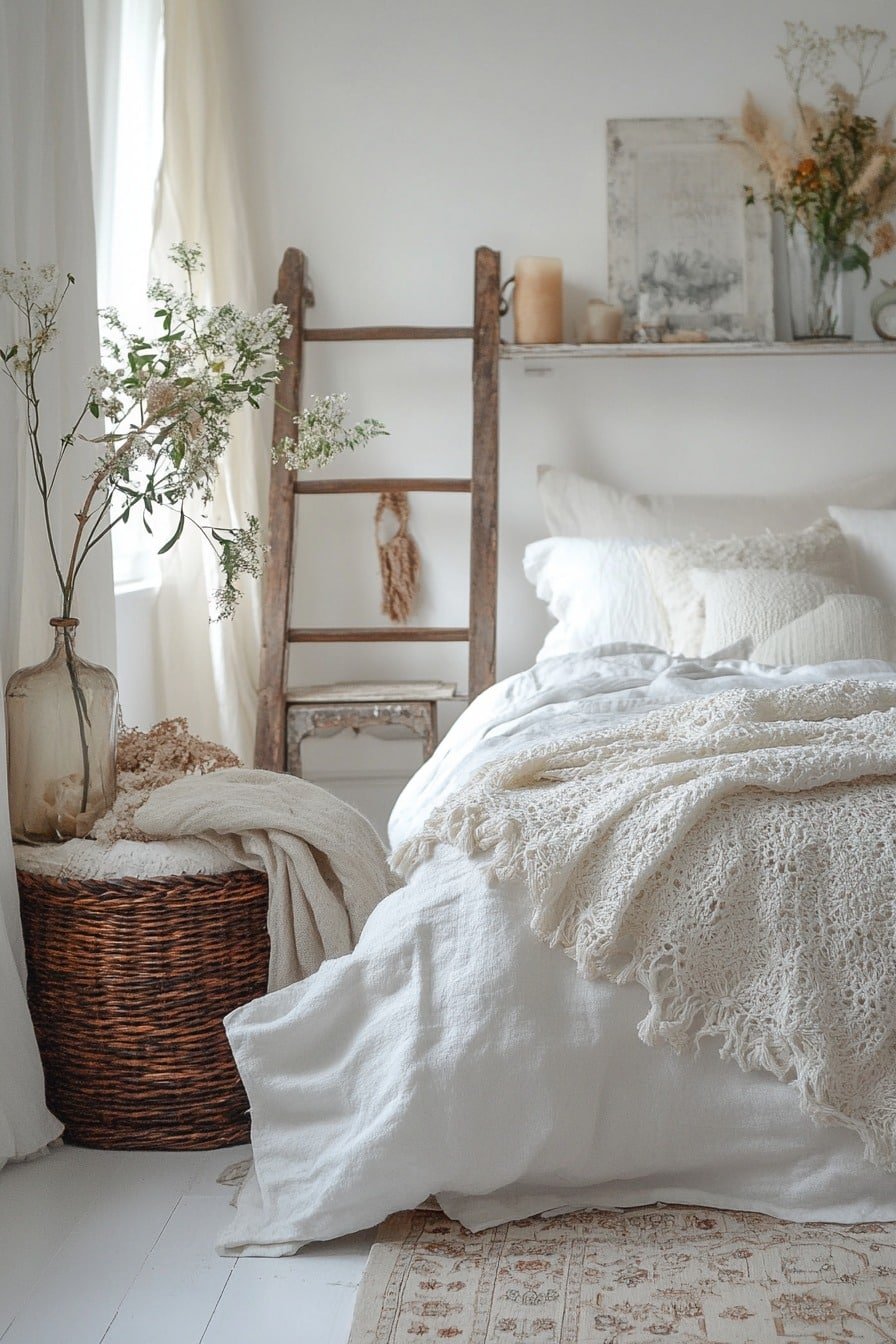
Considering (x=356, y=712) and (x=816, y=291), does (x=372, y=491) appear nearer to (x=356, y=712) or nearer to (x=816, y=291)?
(x=356, y=712)

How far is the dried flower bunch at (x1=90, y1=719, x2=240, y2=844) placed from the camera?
2.16 m

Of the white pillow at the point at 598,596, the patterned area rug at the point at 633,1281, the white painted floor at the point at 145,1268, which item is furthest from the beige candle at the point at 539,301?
the patterned area rug at the point at 633,1281

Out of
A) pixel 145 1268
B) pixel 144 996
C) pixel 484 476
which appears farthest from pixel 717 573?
pixel 145 1268

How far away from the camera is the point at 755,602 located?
315 centimetres

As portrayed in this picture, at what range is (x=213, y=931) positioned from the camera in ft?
6.62

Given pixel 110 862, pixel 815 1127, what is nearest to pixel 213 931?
pixel 110 862

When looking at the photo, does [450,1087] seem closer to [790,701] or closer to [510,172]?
[790,701]

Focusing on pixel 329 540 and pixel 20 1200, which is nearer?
pixel 20 1200

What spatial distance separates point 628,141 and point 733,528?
1.10 meters

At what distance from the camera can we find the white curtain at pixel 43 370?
197cm

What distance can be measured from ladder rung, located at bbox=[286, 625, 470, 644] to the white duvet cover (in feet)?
5.93

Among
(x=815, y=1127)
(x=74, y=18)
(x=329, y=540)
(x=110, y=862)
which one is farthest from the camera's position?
(x=329, y=540)

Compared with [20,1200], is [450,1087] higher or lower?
higher

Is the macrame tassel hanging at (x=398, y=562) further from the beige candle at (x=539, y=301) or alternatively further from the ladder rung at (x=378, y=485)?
the beige candle at (x=539, y=301)
